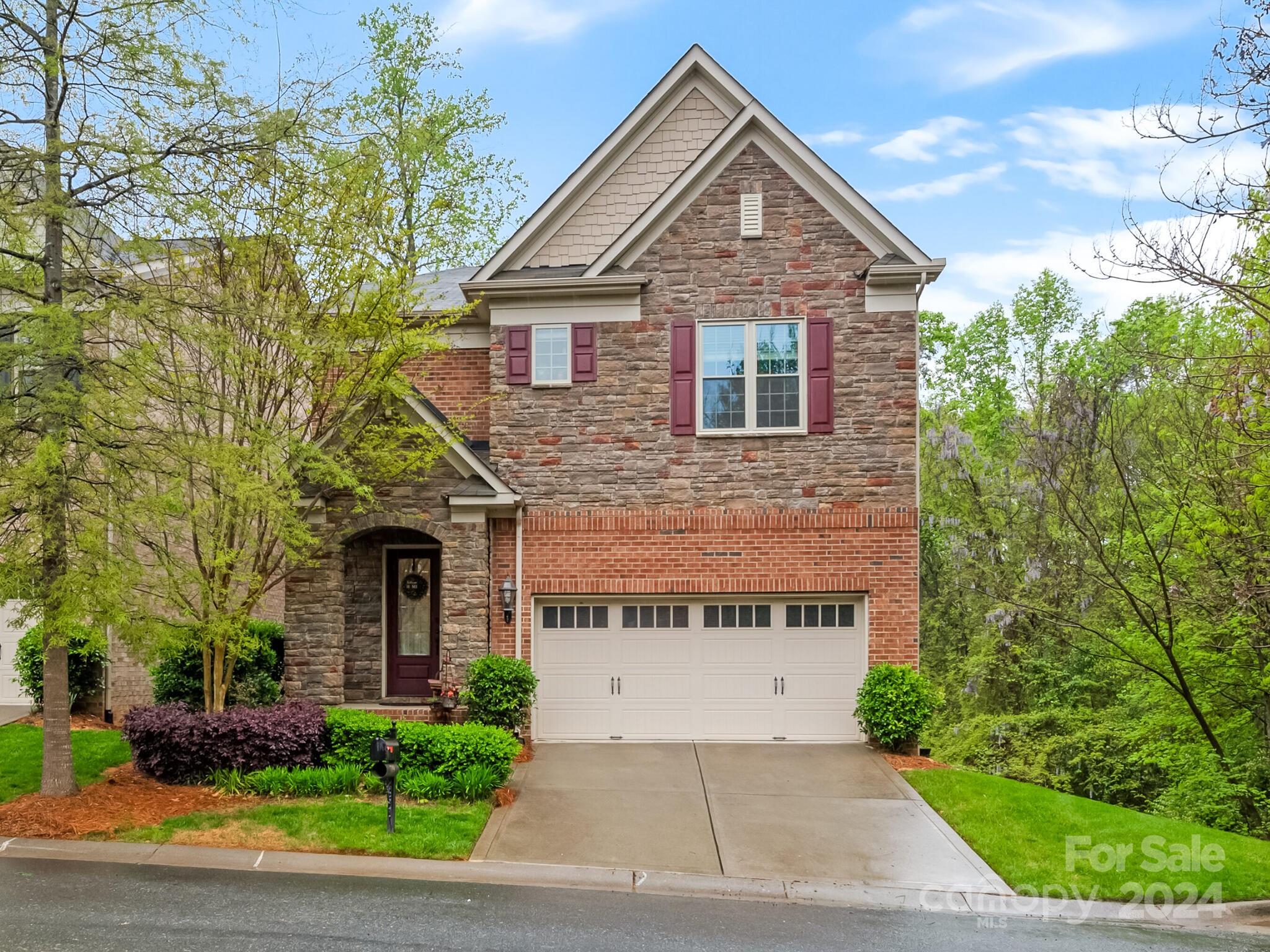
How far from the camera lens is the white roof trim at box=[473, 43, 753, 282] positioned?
45.9 ft

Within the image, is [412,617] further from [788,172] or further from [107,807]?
[788,172]

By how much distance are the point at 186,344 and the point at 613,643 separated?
6.98 meters

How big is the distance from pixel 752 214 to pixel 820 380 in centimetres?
266

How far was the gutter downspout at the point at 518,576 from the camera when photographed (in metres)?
13.2

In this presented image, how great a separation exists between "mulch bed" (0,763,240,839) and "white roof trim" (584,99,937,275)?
8.49 metres

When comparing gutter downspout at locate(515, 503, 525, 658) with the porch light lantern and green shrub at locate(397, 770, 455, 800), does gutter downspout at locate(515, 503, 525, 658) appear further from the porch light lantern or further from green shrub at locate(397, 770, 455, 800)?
green shrub at locate(397, 770, 455, 800)

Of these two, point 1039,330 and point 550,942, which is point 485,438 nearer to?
point 550,942

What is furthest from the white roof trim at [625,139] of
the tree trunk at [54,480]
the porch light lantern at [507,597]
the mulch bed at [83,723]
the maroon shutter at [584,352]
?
the mulch bed at [83,723]

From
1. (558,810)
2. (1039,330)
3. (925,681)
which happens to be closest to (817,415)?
(925,681)

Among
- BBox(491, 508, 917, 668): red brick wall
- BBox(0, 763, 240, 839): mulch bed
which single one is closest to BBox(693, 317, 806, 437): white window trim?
BBox(491, 508, 917, 668): red brick wall

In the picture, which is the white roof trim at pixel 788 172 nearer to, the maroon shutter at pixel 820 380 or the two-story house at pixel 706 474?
the two-story house at pixel 706 474

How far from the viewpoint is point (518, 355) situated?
1352cm

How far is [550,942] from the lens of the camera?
6414 millimetres

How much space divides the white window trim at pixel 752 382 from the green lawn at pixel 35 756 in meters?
8.76
